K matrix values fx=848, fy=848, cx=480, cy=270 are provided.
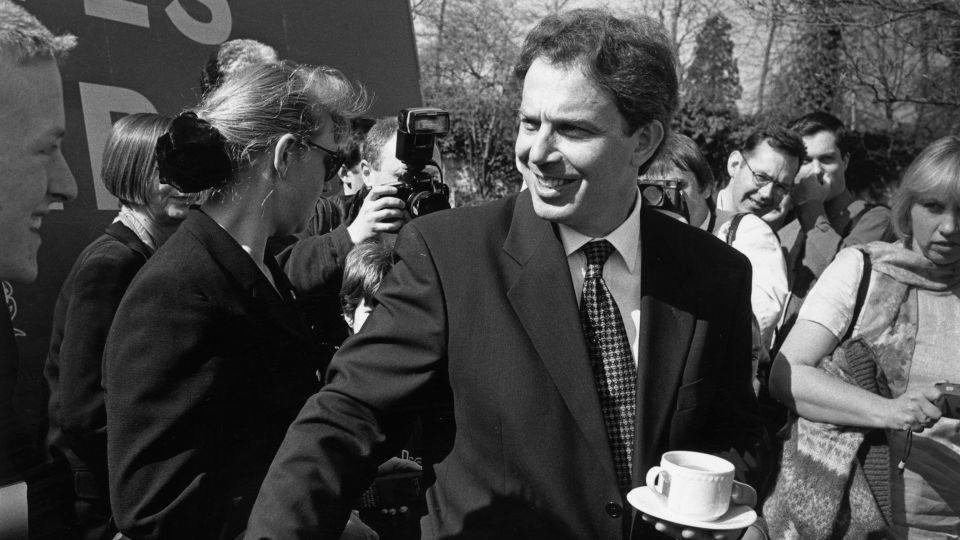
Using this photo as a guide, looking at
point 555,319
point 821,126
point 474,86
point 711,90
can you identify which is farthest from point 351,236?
point 711,90

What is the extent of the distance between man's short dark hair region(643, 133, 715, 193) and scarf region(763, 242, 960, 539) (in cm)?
129

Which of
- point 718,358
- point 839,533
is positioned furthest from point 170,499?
point 839,533

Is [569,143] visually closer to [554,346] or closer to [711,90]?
[554,346]

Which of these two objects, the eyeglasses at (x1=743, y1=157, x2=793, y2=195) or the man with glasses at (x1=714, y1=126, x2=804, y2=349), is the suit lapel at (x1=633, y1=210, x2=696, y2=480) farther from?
the eyeglasses at (x1=743, y1=157, x2=793, y2=195)

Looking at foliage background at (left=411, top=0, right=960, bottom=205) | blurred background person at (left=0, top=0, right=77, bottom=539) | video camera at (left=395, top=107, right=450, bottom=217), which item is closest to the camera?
blurred background person at (left=0, top=0, right=77, bottom=539)

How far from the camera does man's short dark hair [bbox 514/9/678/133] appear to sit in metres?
1.80

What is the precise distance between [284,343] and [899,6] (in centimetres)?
760

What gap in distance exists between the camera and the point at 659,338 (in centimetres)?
181

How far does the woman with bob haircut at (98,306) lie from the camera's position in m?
2.47

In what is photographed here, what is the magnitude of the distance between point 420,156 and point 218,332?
3.10 ft

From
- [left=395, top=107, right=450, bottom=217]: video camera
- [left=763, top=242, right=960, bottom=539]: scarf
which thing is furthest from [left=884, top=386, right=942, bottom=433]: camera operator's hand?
[left=395, top=107, right=450, bottom=217]: video camera

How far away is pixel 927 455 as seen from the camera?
2.57 m

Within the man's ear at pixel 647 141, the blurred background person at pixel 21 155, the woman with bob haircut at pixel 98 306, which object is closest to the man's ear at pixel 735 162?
the man's ear at pixel 647 141

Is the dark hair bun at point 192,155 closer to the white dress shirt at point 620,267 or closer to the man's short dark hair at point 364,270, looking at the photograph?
the man's short dark hair at point 364,270
